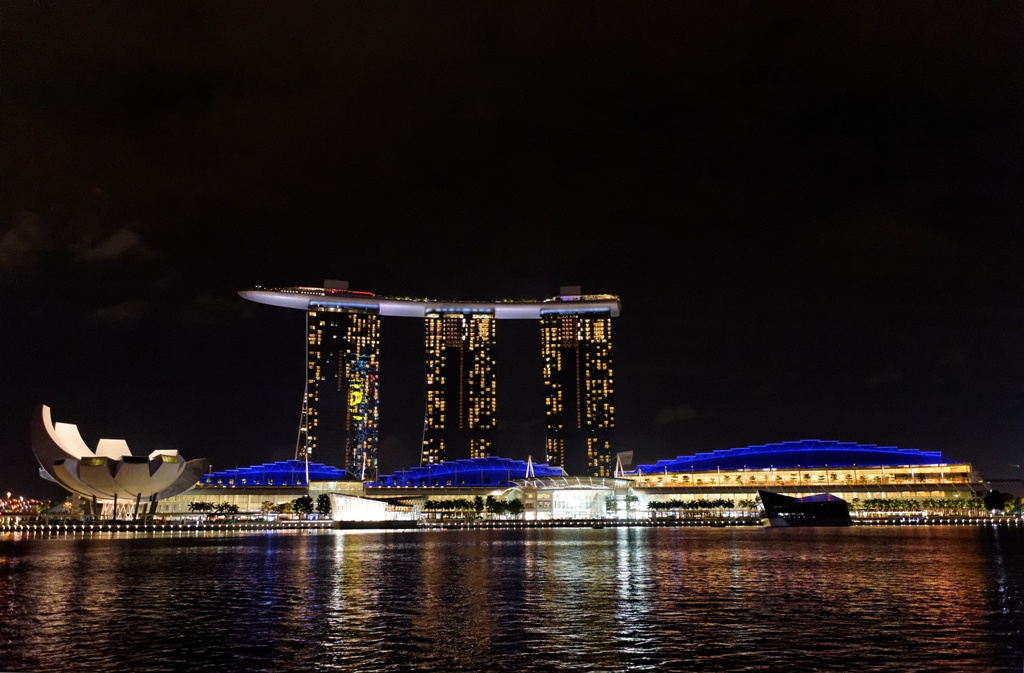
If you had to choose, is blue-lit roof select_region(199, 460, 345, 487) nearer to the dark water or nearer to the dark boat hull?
the dark boat hull

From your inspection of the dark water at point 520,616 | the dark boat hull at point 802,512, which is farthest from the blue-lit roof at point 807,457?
the dark water at point 520,616

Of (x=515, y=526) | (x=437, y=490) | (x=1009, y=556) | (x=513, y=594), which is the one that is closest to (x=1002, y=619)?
(x=513, y=594)

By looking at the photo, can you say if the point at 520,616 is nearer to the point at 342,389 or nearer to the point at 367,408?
the point at 342,389

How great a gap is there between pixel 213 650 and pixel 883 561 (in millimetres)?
35642

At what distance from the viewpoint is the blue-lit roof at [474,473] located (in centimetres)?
17088

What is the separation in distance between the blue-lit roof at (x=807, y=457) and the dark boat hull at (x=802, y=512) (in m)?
47.1

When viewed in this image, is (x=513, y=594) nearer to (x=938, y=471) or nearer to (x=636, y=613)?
(x=636, y=613)

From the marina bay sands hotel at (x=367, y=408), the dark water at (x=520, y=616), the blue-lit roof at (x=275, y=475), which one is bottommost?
the dark water at (x=520, y=616)

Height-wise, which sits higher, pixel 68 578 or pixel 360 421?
pixel 360 421

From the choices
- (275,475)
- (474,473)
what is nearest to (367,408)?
(275,475)

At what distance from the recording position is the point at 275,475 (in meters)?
166

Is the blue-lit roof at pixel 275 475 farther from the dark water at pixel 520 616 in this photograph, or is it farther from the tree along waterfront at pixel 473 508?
the dark water at pixel 520 616

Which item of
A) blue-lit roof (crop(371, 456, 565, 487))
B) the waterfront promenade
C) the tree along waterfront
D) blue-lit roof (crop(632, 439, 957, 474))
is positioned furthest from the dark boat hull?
blue-lit roof (crop(371, 456, 565, 487))

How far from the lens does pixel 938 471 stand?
154 metres
